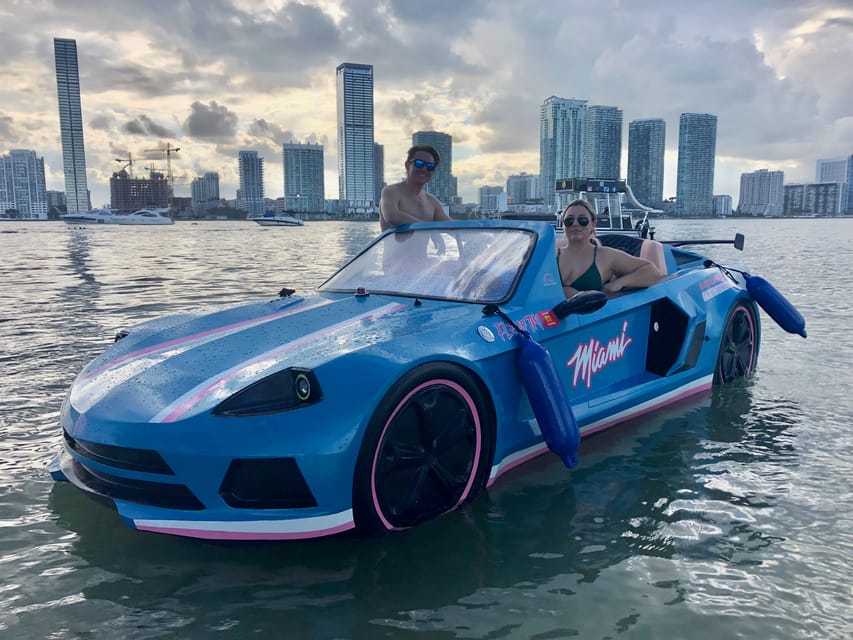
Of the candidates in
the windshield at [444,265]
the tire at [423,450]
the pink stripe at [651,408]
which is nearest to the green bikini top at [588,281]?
the windshield at [444,265]

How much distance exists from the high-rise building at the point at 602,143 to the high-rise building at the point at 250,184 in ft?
292

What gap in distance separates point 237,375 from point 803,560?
7.66 ft

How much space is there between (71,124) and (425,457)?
664ft

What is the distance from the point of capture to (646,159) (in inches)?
3602

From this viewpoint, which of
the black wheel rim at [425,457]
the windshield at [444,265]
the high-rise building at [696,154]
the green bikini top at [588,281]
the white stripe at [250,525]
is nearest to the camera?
the white stripe at [250,525]

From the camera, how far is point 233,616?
7.30ft

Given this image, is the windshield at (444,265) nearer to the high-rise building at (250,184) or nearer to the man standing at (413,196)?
the man standing at (413,196)

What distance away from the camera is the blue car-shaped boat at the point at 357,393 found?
7.60 ft

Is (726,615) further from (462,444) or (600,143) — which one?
(600,143)

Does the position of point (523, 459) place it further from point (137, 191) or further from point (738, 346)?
point (137, 191)

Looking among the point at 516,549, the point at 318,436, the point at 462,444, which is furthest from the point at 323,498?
the point at 516,549

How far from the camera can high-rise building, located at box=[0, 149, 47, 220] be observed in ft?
479

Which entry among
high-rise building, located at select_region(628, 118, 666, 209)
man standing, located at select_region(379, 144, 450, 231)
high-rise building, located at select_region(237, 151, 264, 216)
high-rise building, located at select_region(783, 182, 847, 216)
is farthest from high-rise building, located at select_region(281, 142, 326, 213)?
man standing, located at select_region(379, 144, 450, 231)

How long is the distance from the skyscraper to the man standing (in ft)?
514
